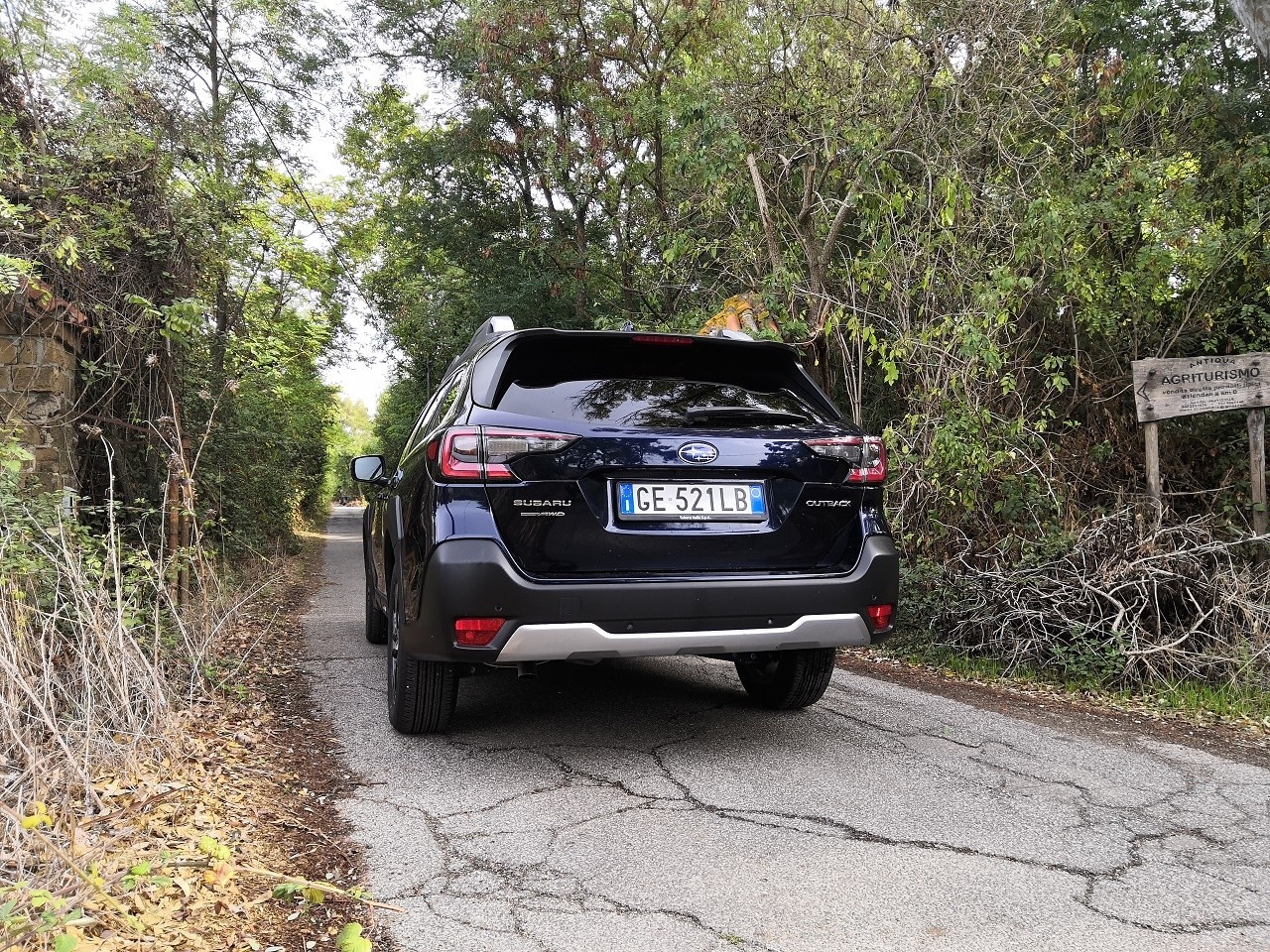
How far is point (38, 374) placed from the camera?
580 cm

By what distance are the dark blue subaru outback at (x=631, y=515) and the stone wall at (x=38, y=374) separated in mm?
3467

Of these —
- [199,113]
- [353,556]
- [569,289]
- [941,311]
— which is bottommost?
[353,556]

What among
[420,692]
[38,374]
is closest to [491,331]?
[420,692]

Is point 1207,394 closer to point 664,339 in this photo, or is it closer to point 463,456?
point 664,339

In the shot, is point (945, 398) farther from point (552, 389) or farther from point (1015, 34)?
point (552, 389)

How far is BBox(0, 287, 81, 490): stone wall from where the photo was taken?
571 cm

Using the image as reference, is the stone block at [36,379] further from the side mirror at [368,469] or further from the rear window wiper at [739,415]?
the rear window wiper at [739,415]

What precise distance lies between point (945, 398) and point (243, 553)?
8347mm

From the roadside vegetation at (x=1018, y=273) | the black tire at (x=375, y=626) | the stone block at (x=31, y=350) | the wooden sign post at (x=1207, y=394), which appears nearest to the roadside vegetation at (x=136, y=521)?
the stone block at (x=31, y=350)

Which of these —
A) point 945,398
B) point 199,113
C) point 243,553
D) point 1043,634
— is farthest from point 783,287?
point 199,113

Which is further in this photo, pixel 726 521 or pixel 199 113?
pixel 199 113

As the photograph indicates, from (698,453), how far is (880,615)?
1.05 meters

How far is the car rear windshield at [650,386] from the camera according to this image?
345 cm

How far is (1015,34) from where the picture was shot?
719cm
